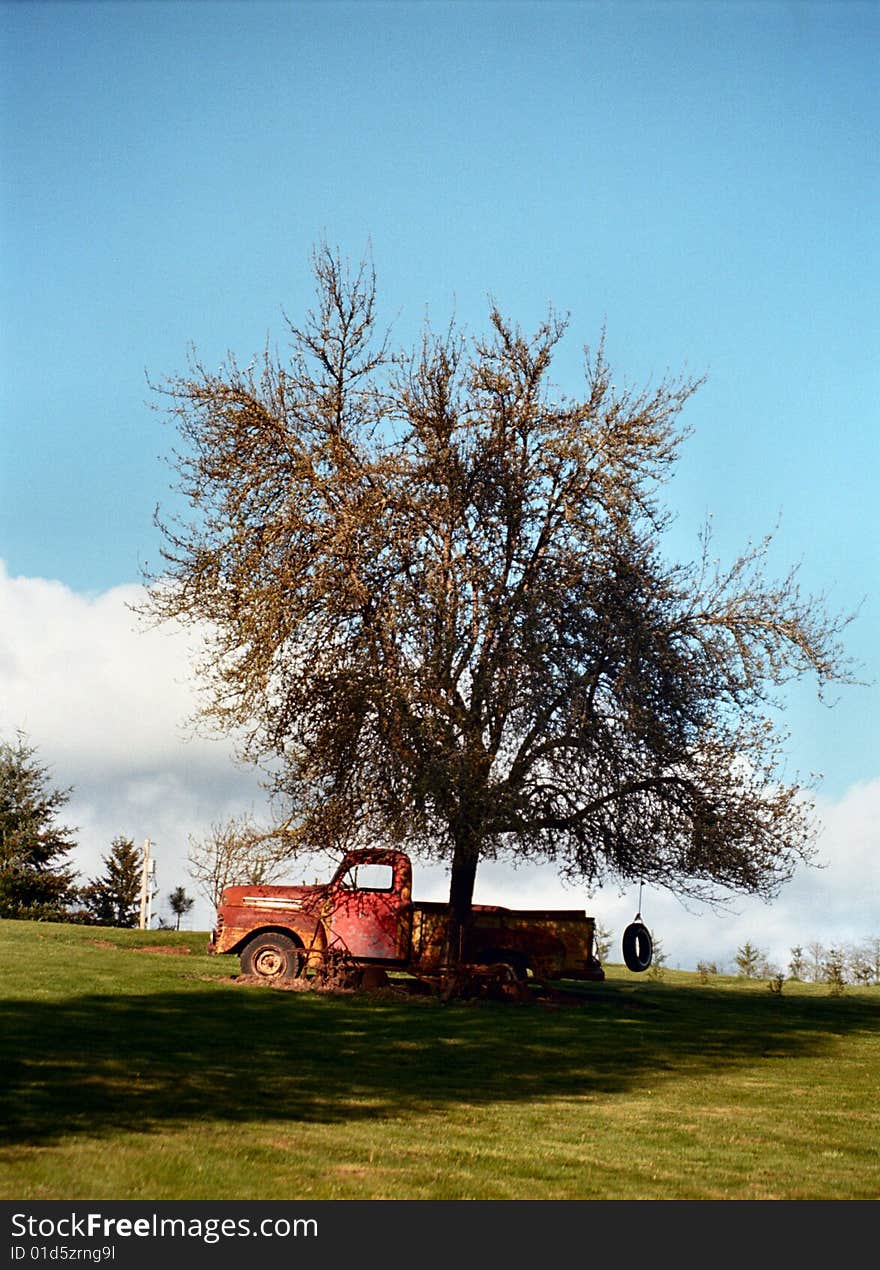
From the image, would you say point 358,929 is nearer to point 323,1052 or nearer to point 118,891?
point 323,1052

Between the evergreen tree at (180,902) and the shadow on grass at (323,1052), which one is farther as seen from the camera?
the evergreen tree at (180,902)

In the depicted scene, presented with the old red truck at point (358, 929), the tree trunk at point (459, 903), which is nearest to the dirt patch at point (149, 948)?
the old red truck at point (358, 929)

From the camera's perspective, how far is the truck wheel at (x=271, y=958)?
84.0 ft

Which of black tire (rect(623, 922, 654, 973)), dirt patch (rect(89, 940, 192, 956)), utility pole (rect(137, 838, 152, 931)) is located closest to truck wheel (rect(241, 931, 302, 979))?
dirt patch (rect(89, 940, 192, 956))

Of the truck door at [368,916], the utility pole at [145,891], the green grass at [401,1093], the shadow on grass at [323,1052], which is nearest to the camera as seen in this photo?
the green grass at [401,1093]

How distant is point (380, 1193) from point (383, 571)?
16999mm

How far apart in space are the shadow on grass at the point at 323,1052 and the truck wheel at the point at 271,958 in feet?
4.17

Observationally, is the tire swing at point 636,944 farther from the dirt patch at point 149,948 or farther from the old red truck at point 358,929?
the dirt patch at point 149,948

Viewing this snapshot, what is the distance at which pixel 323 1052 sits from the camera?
18.3 m

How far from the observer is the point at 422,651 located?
→ 971 inches

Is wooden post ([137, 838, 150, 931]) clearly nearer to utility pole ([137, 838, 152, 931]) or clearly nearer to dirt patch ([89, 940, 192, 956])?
utility pole ([137, 838, 152, 931])
